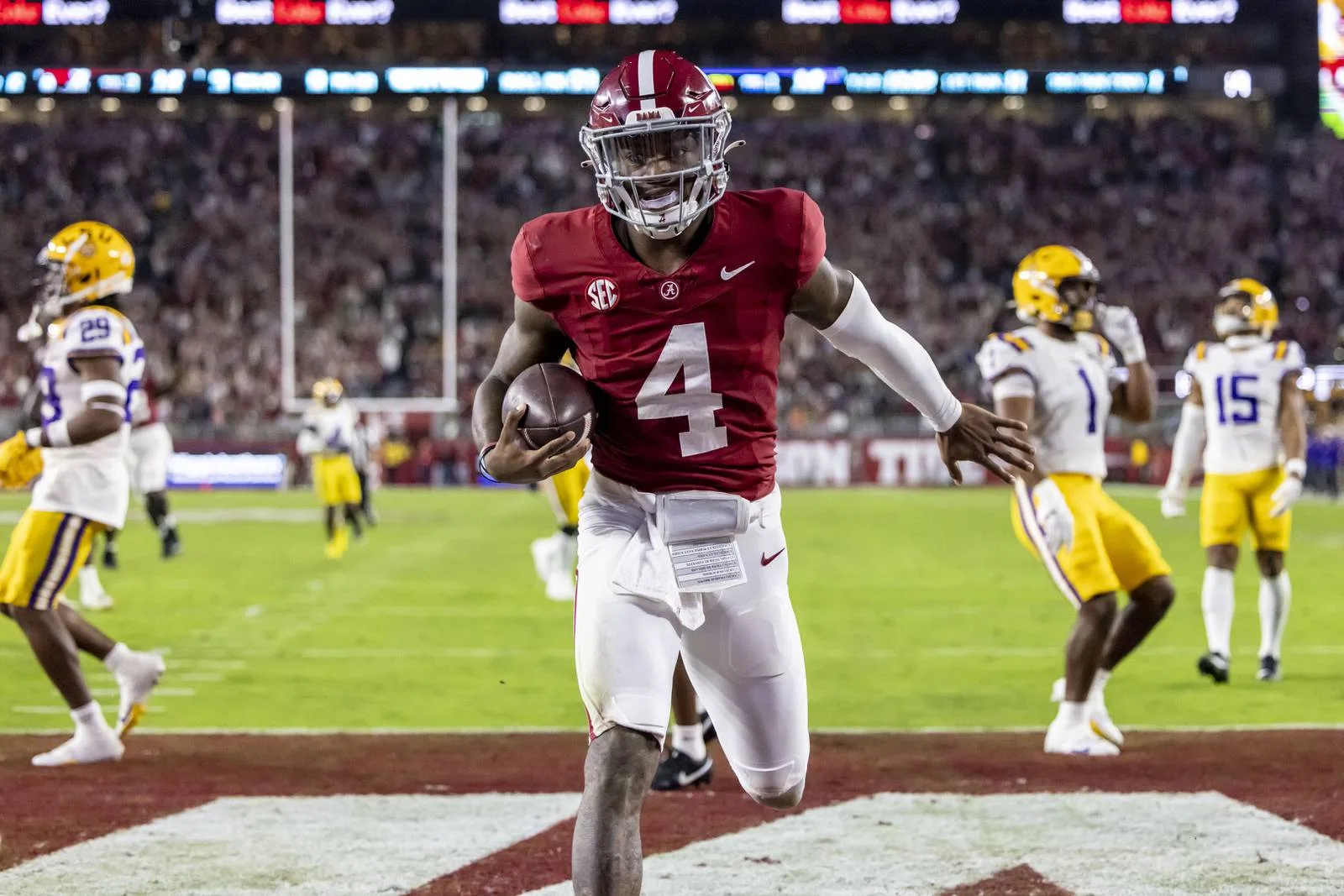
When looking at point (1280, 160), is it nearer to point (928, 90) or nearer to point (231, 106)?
point (928, 90)

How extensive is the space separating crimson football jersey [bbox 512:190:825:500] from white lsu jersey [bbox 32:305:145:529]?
2921 mm

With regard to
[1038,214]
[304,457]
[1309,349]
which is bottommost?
[304,457]

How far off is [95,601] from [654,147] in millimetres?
8643

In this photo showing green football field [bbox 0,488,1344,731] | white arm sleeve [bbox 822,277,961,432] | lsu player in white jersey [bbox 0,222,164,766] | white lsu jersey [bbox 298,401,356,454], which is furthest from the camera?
white lsu jersey [bbox 298,401,356,454]

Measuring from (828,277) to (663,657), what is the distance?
2.95 feet

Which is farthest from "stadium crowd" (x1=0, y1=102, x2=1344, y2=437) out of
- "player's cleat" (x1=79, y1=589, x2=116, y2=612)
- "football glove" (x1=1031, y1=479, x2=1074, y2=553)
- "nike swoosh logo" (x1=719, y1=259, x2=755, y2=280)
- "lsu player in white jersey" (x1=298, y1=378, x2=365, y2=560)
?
"nike swoosh logo" (x1=719, y1=259, x2=755, y2=280)

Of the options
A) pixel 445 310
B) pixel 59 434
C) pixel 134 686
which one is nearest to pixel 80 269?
pixel 59 434

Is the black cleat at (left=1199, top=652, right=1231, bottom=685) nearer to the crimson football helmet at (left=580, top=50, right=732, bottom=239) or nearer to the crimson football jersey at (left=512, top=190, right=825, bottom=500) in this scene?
the crimson football jersey at (left=512, top=190, right=825, bottom=500)

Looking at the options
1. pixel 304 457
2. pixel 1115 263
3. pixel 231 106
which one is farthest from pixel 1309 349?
pixel 231 106

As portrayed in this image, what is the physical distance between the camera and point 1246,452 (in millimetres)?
8062

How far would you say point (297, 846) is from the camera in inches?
179

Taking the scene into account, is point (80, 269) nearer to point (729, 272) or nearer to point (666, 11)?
point (729, 272)

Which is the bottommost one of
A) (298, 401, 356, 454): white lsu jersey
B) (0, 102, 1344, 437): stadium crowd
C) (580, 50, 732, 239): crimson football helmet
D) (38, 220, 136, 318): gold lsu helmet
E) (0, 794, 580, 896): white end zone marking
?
(0, 794, 580, 896): white end zone marking

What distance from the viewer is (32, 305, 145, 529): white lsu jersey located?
587 centimetres
